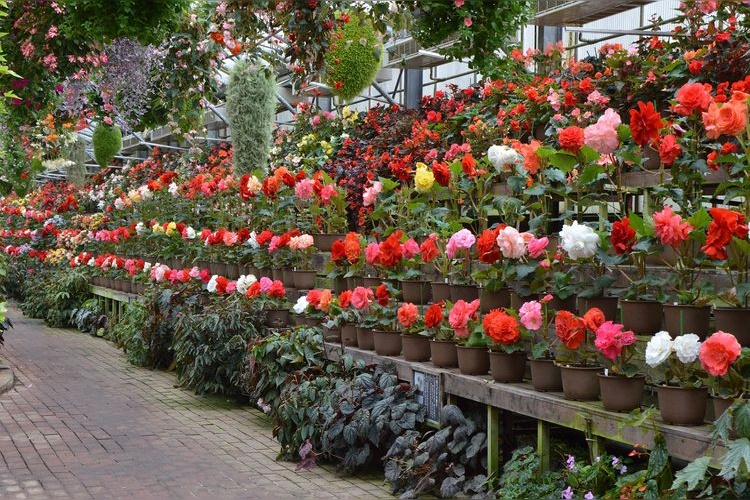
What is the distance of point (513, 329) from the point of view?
4176mm

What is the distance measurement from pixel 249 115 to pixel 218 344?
3.09 m

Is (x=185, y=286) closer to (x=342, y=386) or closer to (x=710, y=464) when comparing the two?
(x=342, y=386)

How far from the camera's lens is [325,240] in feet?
23.1

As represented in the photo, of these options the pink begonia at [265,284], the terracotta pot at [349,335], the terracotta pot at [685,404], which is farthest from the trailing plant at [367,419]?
the pink begonia at [265,284]

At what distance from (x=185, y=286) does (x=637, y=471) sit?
581 centimetres

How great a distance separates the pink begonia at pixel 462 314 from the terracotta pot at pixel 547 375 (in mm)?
503

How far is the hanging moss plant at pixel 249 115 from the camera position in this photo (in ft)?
30.0

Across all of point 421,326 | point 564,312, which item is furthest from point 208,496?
point 564,312

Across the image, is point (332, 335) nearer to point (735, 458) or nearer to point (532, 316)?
point (532, 316)

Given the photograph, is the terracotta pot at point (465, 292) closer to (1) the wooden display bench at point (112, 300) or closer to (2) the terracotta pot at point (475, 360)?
(2) the terracotta pot at point (475, 360)

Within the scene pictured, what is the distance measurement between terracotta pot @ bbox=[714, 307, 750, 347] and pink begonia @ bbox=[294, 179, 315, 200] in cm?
404

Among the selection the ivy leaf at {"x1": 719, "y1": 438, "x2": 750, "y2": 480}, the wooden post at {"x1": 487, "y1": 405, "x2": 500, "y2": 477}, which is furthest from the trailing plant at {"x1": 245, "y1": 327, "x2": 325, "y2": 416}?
the ivy leaf at {"x1": 719, "y1": 438, "x2": 750, "y2": 480}

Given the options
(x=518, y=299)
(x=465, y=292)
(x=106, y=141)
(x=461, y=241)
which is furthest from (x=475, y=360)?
(x=106, y=141)

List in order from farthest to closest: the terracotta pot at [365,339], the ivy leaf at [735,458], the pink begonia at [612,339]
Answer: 1. the terracotta pot at [365,339]
2. the pink begonia at [612,339]
3. the ivy leaf at [735,458]
